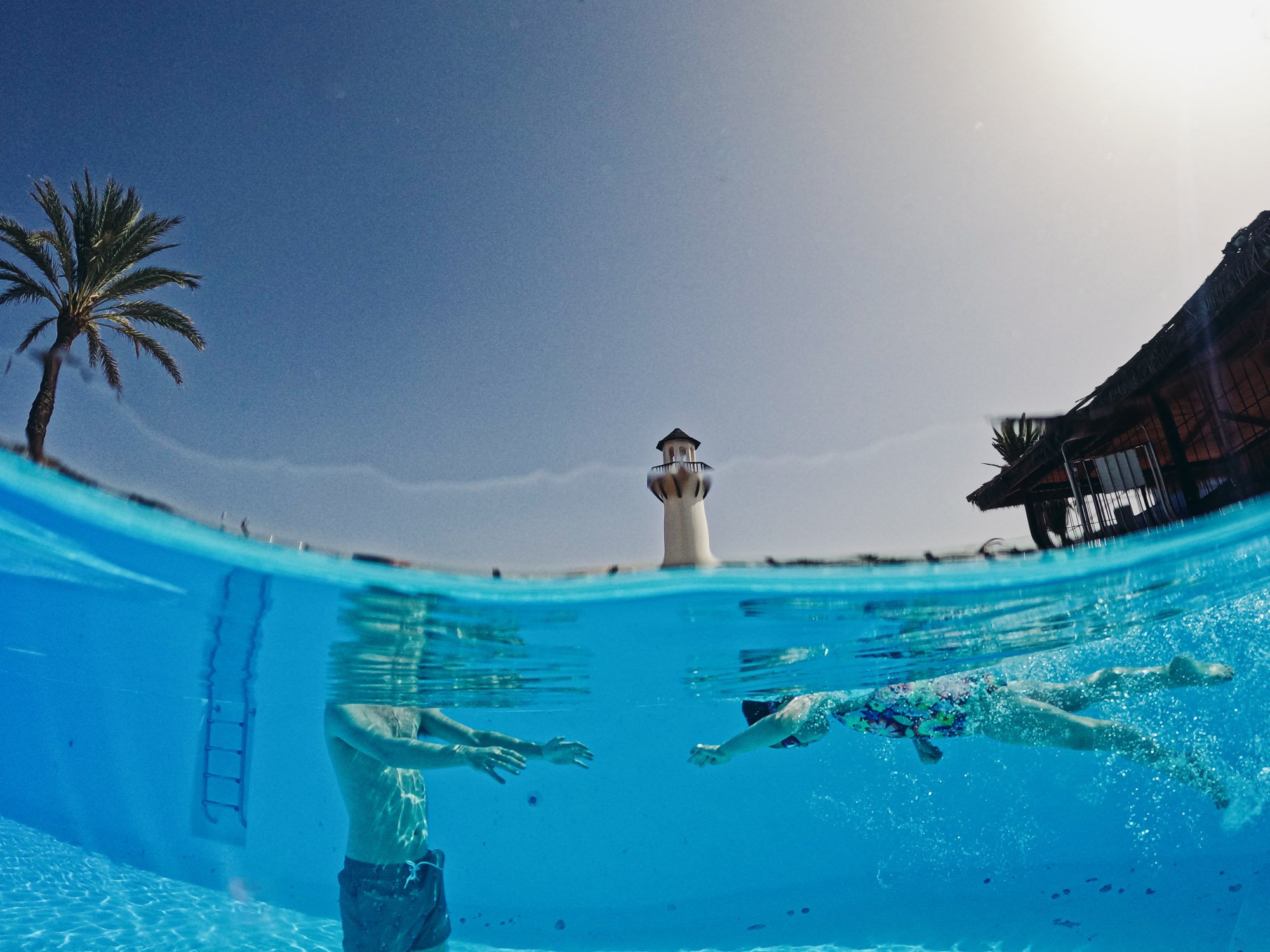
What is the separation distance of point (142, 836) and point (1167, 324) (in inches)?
825

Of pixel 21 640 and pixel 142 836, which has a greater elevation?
pixel 21 640

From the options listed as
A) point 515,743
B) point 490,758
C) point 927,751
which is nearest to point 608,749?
point 927,751

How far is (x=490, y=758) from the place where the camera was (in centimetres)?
434

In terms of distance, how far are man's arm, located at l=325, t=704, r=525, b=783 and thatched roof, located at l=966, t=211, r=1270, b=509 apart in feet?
37.4

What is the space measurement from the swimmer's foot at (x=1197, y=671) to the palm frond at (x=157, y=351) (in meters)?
23.6

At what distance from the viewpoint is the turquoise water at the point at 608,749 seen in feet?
28.0

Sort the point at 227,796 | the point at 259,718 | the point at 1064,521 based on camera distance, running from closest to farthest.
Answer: the point at 227,796 → the point at 259,718 → the point at 1064,521

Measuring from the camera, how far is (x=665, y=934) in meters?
11.4

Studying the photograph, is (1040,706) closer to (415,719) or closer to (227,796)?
(415,719)

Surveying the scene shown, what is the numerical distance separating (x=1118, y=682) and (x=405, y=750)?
865cm

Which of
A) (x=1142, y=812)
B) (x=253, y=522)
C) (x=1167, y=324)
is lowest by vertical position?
(x=1142, y=812)

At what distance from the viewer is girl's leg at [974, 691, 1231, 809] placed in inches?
265

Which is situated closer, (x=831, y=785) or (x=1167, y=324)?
(x=1167, y=324)

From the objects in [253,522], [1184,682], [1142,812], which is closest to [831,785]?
[1142,812]
